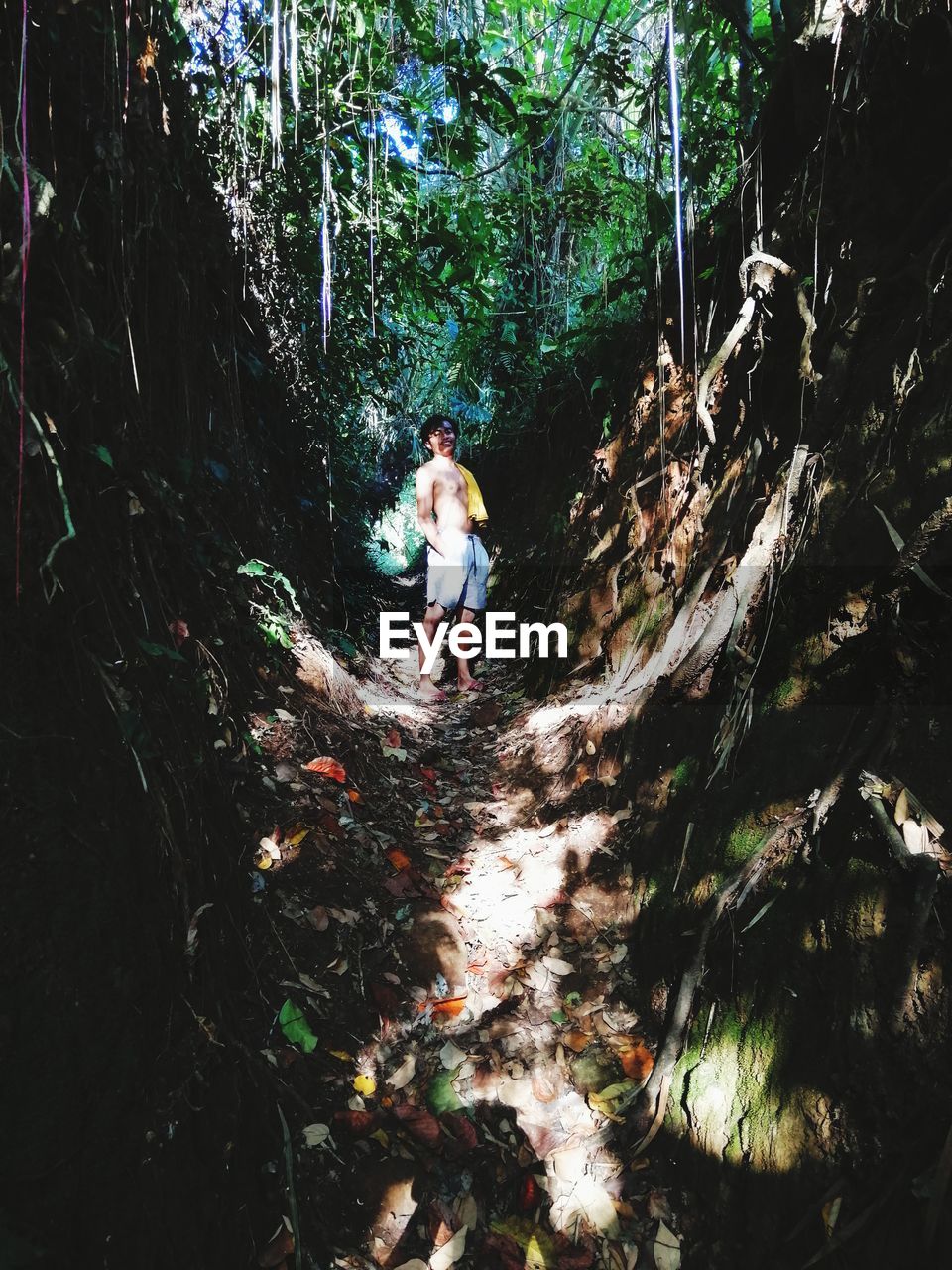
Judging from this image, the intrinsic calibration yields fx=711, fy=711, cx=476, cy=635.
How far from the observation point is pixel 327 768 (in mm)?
3346

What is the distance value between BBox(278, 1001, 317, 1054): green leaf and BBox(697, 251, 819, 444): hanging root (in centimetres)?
289

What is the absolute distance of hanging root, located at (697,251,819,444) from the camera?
110 inches

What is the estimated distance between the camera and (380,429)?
11.5 m

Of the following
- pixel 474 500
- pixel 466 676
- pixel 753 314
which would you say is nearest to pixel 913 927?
pixel 753 314

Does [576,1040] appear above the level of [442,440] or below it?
below

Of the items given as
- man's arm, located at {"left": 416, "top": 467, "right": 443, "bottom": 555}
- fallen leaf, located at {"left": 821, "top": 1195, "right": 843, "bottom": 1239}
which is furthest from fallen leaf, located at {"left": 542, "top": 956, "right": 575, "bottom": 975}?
man's arm, located at {"left": 416, "top": 467, "right": 443, "bottom": 555}

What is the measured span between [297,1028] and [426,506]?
4147 millimetres

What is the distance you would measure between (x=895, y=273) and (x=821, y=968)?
87.3 inches

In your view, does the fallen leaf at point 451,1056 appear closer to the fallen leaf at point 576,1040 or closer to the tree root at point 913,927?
the fallen leaf at point 576,1040

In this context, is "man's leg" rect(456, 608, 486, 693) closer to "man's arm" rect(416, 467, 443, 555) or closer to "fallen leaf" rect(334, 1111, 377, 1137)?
"man's arm" rect(416, 467, 443, 555)

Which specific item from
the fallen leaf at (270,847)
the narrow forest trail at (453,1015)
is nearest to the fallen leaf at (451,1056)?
the narrow forest trail at (453,1015)

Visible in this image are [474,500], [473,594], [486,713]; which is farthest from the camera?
[473,594]

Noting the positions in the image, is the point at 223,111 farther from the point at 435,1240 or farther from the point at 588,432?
the point at 435,1240

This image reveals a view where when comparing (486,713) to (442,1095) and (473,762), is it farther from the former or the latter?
(442,1095)
